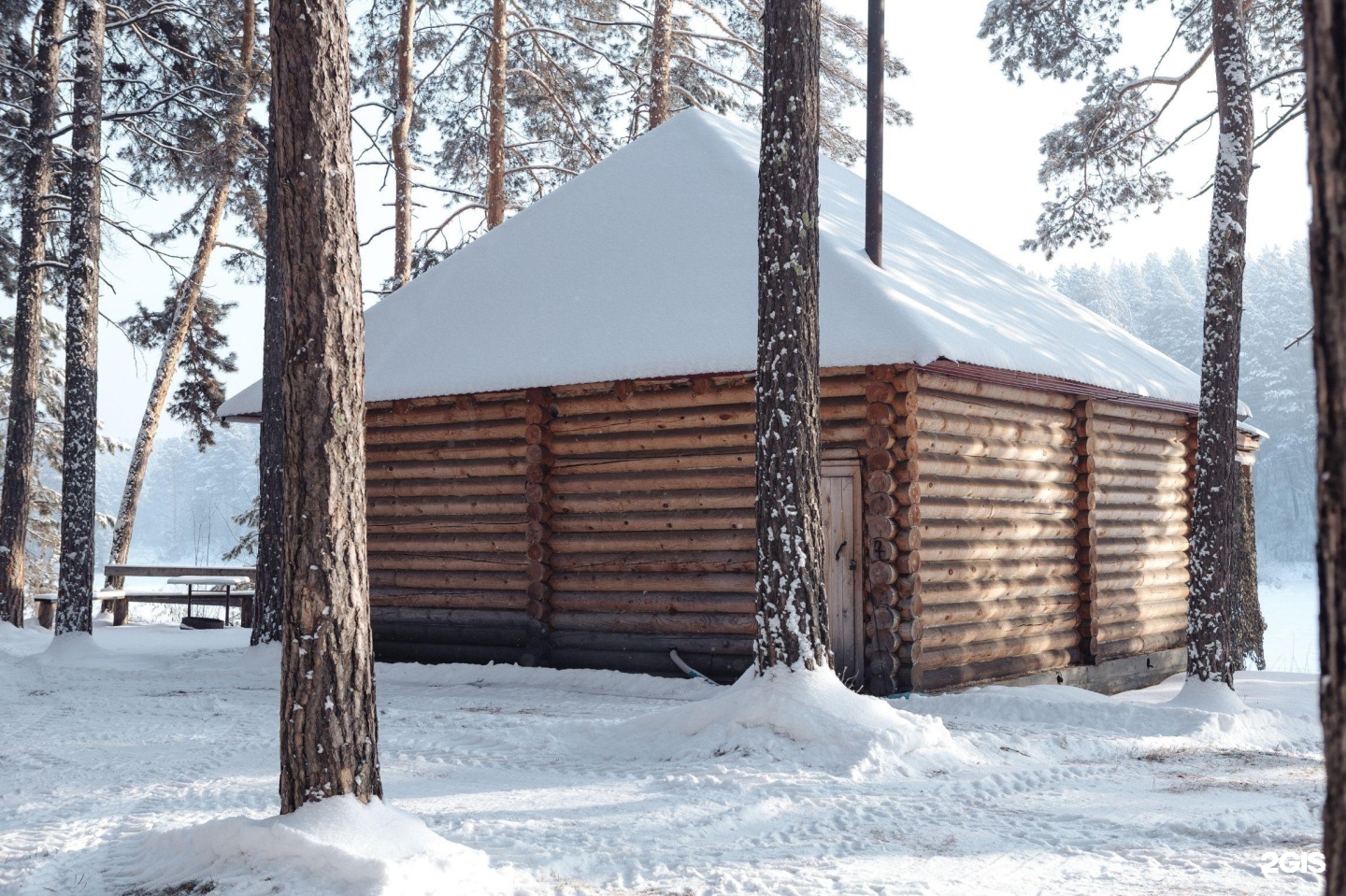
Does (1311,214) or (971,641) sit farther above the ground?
(1311,214)

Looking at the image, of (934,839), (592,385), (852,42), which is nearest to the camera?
(934,839)

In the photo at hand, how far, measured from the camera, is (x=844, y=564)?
35.4ft

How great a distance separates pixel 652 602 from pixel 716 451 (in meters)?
1.58

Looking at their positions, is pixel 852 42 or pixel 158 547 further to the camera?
pixel 158 547

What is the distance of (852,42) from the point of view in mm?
21469

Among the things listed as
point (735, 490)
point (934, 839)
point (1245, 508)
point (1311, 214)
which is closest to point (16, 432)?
point (735, 490)

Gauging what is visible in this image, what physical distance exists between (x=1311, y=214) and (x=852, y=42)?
2045cm

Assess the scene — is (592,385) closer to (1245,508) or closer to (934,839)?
(934,839)

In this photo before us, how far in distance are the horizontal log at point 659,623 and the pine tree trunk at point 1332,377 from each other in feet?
28.8

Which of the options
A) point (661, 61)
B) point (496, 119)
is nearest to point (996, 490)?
point (661, 61)

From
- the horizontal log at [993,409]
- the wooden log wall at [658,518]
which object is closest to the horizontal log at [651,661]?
the wooden log wall at [658,518]

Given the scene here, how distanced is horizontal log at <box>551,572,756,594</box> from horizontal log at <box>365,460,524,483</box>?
1.24 metres

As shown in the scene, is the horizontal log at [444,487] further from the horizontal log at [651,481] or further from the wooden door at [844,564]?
the wooden door at [844,564]

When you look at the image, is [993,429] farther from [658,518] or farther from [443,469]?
[443,469]
